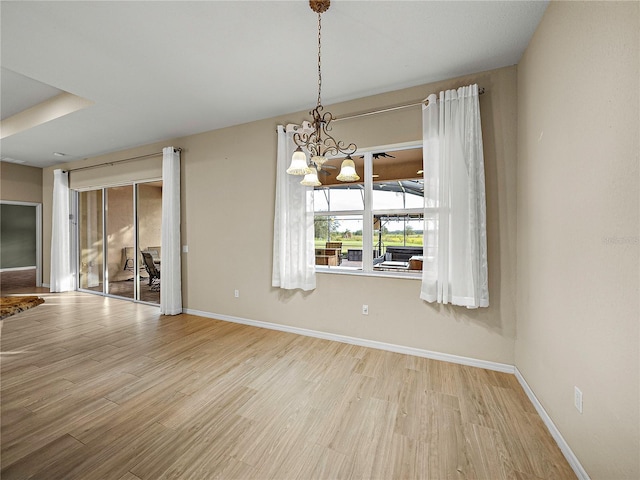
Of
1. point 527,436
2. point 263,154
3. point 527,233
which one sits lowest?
point 527,436

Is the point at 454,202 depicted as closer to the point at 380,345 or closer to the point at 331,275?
the point at 331,275

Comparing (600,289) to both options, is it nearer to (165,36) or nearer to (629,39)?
(629,39)

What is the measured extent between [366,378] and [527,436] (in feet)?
3.93

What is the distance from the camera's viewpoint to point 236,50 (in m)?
2.39

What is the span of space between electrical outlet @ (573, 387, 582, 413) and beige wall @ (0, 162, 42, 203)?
9.61 m

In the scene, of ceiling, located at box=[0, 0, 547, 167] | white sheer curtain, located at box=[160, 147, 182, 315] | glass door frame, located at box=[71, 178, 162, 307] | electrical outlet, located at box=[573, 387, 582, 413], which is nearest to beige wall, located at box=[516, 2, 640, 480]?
electrical outlet, located at box=[573, 387, 582, 413]

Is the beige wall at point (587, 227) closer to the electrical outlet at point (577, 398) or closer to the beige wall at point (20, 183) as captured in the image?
the electrical outlet at point (577, 398)

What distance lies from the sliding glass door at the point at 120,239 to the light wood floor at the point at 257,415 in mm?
2439

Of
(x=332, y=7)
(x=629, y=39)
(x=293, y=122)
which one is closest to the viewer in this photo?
(x=629, y=39)

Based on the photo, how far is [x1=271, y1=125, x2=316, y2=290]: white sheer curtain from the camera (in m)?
3.52

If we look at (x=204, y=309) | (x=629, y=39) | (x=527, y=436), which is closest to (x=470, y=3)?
(x=629, y=39)

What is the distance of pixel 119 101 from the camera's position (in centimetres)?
334

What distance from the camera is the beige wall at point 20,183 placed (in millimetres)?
6035

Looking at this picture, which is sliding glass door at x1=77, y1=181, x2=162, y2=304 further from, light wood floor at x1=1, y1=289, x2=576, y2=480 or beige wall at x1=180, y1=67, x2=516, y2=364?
light wood floor at x1=1, y1=289, x2=576, y2=480
